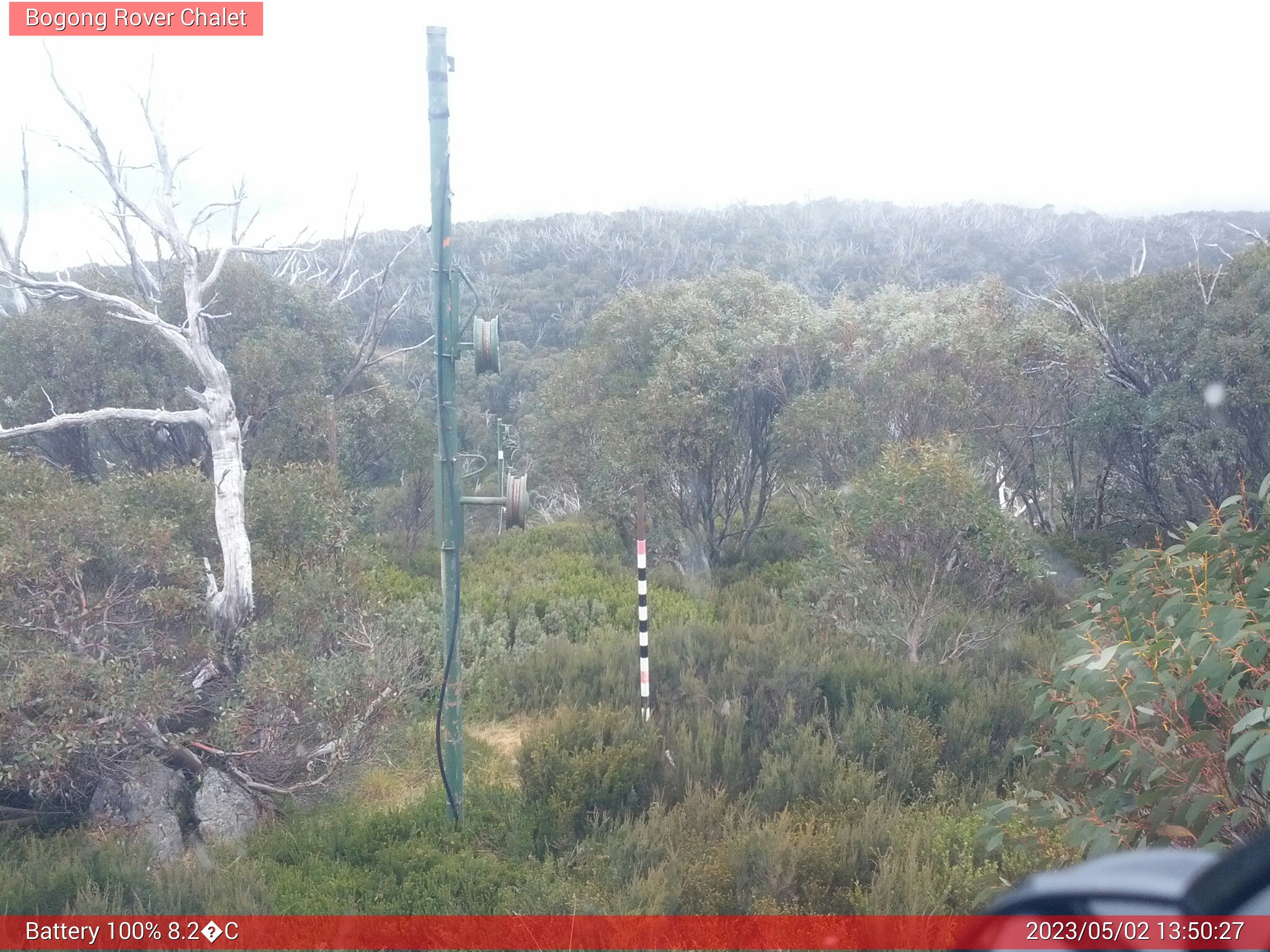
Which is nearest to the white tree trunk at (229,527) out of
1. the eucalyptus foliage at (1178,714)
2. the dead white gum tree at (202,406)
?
the dead white gum tree at (202,406)

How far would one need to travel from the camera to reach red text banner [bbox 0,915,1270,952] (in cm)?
384

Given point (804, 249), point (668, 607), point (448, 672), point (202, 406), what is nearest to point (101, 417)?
point (202, 406)

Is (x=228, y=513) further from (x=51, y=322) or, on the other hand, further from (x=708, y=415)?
(x=708, y=415)

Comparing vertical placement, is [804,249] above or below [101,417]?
above

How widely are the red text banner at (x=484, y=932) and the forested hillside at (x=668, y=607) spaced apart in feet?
0.52

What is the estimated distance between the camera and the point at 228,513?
277 inches

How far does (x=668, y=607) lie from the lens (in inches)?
444

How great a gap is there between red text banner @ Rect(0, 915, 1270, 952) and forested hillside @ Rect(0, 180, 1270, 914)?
16cm

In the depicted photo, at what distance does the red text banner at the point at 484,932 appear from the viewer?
3842 mm

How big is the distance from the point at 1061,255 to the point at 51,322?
131ft

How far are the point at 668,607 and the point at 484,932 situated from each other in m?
7.13

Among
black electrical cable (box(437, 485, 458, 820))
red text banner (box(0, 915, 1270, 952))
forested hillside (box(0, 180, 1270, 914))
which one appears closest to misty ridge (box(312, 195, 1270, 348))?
forested hillside (box(0, 180, 1270, 914))

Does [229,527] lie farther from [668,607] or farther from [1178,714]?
[1178,714]

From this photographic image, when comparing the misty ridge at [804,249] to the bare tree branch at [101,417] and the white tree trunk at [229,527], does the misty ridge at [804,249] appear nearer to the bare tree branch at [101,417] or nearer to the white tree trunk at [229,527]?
the white tree trunk at [229,527]
